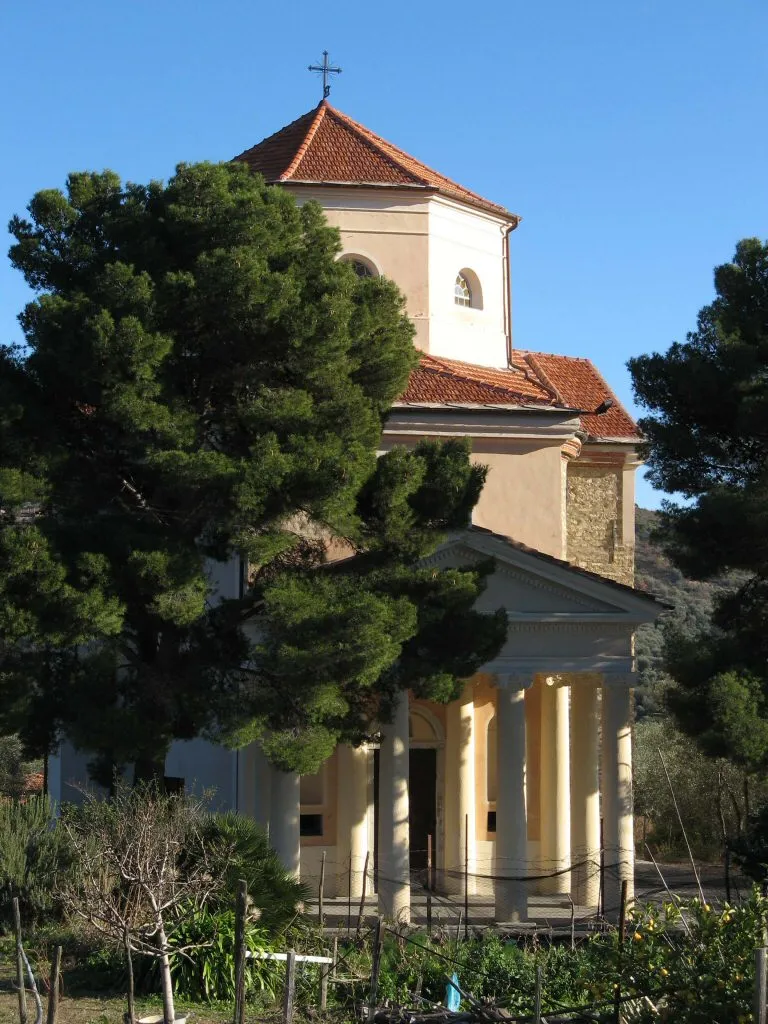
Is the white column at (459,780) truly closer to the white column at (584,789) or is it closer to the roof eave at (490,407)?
the white column at (584,789)

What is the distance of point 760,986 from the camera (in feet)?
33.4

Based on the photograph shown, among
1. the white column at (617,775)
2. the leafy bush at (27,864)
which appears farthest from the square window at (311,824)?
the leafy bush at (27,864)

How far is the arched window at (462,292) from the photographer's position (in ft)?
89.1

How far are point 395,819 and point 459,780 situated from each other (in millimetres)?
4009

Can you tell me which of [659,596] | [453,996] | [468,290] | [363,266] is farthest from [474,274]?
[659,596]

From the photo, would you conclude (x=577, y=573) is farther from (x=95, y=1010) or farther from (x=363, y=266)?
(x=95, y=1010)

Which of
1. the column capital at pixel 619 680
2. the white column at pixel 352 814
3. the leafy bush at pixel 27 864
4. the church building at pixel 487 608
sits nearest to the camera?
the leafy bush at pixel 27 864

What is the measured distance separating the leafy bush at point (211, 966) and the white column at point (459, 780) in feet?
30.4

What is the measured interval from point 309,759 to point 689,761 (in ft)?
56.2

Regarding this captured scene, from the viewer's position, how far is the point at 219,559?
19.4 m

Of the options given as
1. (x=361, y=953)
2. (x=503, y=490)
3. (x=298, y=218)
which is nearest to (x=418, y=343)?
(x=503, y=490)

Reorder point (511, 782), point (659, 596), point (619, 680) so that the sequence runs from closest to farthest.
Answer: point (511, 782) → point (619, 680) → point (659, 596)

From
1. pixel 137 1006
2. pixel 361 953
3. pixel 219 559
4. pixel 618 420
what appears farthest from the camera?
pixel 618 420

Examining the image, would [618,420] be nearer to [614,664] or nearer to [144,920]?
[614,664]
